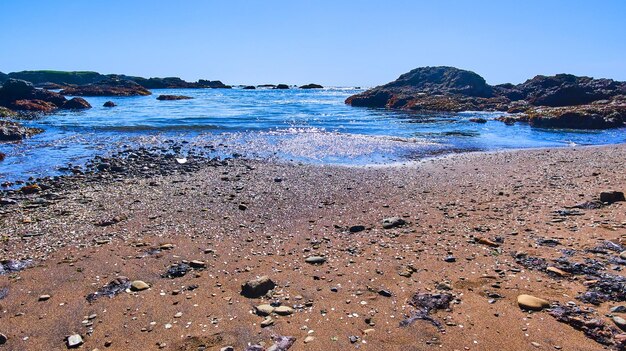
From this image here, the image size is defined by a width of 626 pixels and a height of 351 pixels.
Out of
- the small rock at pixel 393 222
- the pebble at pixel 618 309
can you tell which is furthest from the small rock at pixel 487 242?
the pebble at pixel 618 309

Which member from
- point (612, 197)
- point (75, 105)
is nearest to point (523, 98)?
point (612, 197)

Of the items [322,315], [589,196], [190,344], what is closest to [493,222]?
[589,196]

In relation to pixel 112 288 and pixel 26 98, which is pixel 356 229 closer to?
pixel 112 288

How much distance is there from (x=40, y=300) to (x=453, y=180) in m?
13.3

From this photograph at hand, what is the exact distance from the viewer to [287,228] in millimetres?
10234

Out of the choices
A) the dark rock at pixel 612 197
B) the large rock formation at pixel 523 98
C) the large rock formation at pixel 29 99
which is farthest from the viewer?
the large rock formation at pixel 29 99

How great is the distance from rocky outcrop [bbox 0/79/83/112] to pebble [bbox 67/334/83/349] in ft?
176

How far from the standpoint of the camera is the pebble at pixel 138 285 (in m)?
7.07

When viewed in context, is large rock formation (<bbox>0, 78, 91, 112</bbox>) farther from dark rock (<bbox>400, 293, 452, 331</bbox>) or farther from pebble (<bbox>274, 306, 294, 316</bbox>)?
dark rock (<bbox>400, 293, 452, 331</bbox>)

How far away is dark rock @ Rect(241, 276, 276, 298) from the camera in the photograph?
6.76 meters

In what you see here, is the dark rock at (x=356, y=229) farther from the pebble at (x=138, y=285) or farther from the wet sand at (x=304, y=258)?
the pebble at (x=138, y=285)

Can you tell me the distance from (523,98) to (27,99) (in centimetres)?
7942

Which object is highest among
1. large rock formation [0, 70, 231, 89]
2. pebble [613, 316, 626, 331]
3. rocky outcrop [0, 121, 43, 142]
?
large rock formation [0, 70, 231, 89]

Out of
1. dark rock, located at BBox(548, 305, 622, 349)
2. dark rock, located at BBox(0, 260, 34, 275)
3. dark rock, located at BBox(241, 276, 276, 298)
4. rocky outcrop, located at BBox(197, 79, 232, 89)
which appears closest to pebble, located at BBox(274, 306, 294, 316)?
dark rock, located at BBox(241, 276, 276, 298)
